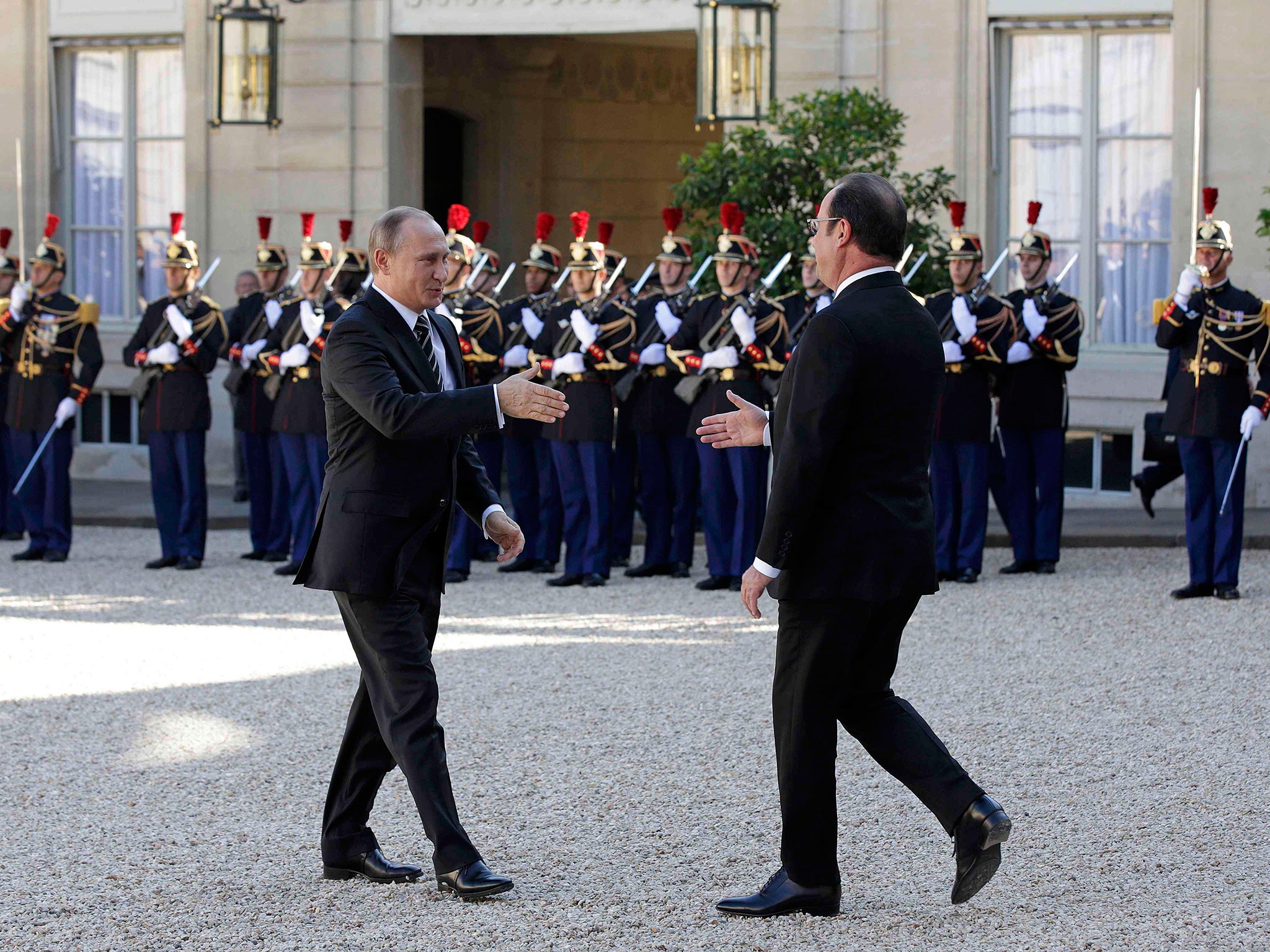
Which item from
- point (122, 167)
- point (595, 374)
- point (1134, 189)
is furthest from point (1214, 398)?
point (122, 167)

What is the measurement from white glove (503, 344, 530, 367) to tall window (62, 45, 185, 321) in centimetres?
551

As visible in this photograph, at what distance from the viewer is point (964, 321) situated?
404 inches

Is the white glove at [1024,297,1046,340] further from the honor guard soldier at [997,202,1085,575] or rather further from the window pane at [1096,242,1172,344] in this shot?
the window pane at [1096,242,1172,344]

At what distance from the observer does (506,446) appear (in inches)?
447

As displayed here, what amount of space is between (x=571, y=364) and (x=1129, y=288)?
491cm

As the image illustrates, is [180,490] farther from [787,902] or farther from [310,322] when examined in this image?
[787,902]

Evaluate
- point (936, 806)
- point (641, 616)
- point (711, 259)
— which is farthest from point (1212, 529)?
point (936, 806)

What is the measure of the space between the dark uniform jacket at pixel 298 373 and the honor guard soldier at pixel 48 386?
3.50ft

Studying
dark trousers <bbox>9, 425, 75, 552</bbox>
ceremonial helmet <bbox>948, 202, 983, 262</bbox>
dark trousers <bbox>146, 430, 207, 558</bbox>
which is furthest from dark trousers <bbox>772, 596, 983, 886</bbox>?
dark trousers <bbox>9, 425, 75, 552</bbox>

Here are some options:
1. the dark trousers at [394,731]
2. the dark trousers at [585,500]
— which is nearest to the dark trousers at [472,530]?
the dark trousers at [585,500]

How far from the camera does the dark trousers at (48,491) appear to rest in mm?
11258

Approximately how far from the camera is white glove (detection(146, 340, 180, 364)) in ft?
36.2

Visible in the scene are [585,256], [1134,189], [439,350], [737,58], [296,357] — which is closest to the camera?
[439,350]

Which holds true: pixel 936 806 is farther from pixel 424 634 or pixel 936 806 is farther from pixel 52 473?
pixel 52 473
